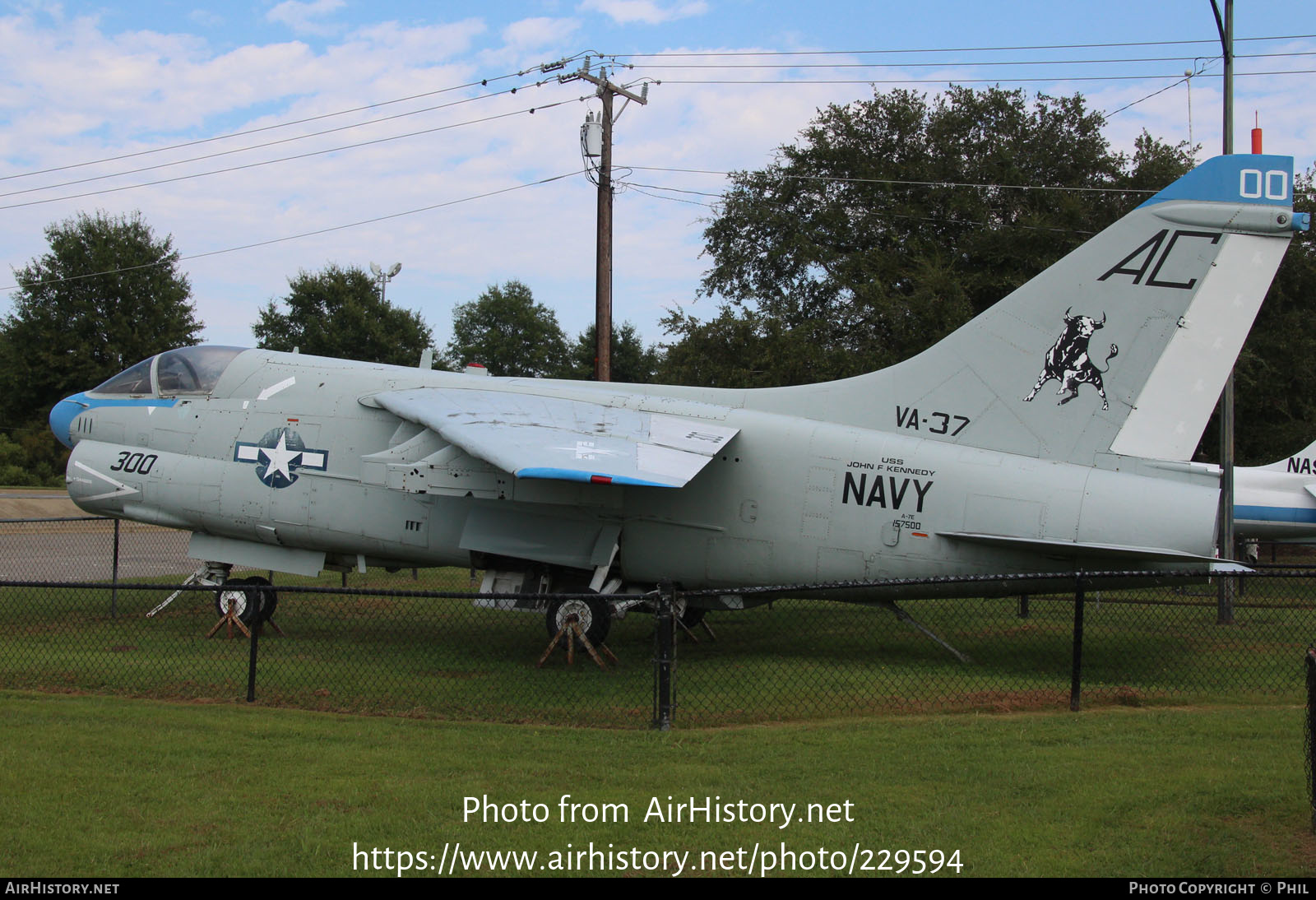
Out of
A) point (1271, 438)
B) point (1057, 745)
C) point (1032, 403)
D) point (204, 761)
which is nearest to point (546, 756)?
point (204, 761)

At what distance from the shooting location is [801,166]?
35.7 metres

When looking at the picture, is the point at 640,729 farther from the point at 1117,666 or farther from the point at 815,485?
the point at 1117,666

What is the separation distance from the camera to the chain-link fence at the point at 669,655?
9.41 m

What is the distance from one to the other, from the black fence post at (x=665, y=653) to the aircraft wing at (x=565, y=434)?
2.20 metres

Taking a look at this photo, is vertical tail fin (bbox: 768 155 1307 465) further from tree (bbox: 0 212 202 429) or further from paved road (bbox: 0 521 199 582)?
tree (bbox: 0 212 202 429)

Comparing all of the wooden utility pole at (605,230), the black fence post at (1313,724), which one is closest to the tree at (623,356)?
the wooden utility pole at (605,230)

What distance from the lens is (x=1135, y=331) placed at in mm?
11227

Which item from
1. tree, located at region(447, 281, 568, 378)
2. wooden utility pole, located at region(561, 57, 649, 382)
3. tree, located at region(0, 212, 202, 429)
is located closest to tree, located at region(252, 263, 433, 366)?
tree, located at region(0, 212, 202, 429)

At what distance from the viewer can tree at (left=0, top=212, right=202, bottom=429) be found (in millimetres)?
48781

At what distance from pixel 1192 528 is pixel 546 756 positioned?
7.50m

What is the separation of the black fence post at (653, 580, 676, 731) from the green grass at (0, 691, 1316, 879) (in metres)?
0.21

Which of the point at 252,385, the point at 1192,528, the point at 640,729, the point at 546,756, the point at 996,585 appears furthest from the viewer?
the point at 252,385

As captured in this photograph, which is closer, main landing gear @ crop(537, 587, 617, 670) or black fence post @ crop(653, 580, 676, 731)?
black fence post @ crop(653, 580, 676, 731)

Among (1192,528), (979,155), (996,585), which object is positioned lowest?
(996,585)
